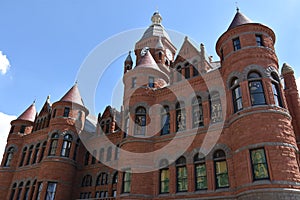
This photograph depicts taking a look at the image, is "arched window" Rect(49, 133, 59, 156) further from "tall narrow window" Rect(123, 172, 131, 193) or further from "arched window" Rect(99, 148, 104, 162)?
"tall narrow window" Rect(123, 172, 131, 193)

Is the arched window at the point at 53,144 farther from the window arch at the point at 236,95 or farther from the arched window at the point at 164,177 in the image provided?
the window arch at the point at 236,95

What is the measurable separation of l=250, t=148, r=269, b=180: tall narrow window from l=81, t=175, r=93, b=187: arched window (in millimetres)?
18023

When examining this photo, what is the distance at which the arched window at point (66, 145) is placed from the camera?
2691cm

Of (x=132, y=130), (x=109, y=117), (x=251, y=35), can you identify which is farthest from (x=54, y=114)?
(x=251, y=35)

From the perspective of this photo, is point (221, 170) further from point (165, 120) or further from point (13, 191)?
point (13, 191)

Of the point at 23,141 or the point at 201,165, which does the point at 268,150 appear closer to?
the point at 201,165

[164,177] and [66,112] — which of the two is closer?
[164,177]

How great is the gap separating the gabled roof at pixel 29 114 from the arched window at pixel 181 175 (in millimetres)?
23652

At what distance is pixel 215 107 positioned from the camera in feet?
58.1

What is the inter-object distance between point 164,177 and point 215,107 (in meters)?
6.02

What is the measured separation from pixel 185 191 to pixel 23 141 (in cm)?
2355

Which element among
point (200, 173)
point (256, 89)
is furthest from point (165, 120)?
point (256, 89)

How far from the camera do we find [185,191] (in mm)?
16438

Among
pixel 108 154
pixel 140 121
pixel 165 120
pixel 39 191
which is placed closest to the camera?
pixel 165 120
